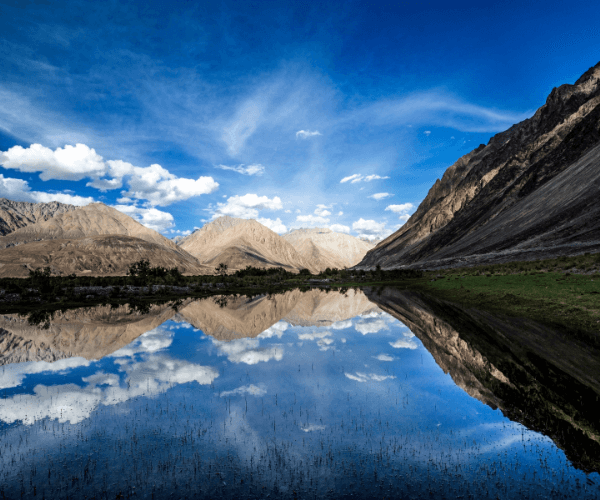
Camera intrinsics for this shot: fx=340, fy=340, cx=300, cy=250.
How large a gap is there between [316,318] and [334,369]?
2207 cm

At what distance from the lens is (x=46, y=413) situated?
1354 cm

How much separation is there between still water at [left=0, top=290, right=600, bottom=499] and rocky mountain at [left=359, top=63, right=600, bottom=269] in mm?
64862

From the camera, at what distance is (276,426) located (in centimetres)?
1191

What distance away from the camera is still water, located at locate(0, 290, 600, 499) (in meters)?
8.61

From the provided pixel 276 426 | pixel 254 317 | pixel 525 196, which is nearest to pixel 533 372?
pixel 276 426

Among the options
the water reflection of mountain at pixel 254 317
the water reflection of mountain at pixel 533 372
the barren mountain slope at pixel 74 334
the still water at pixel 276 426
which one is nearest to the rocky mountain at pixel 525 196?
the water reflection of mountain at pixel 254 317

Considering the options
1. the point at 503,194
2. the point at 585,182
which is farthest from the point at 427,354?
the point at 503,194

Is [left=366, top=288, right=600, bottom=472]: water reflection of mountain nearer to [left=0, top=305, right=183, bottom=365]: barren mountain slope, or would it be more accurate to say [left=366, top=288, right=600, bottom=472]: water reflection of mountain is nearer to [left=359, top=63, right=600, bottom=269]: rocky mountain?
[left=0, top=305, right=183, bottom=365]: barren mountain slope

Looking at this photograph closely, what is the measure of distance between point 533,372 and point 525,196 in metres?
124

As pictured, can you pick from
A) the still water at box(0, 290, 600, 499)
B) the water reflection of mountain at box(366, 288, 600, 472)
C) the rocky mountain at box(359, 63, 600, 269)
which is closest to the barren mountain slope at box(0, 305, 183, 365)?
the still water at box(0, 290, 600, 499)

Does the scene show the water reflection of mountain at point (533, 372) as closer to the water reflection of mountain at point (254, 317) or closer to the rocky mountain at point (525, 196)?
the water reflection of mountain at point (254, 317)

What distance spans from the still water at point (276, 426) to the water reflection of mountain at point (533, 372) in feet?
0.50

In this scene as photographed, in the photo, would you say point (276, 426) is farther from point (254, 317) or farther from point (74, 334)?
point (254, 317)

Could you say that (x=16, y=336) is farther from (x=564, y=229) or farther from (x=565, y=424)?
(x=564, y=229)
